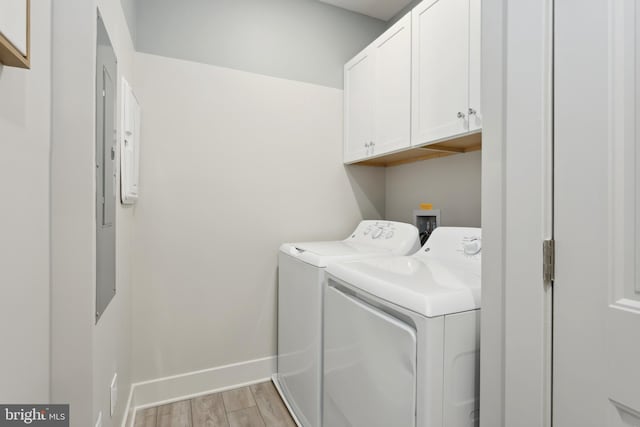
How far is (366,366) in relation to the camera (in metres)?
1.06

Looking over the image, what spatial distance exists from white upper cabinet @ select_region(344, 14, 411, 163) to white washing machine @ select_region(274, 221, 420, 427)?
54 cm

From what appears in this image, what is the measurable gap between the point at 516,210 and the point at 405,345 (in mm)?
479

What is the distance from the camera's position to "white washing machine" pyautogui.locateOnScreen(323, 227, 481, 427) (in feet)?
2.78

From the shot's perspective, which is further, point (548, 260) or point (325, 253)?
point (325, 253)

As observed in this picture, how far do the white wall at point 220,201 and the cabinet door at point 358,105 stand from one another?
10 cm

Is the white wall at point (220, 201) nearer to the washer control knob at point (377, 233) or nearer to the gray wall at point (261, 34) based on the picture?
→ the gray wall at point (261, 34)

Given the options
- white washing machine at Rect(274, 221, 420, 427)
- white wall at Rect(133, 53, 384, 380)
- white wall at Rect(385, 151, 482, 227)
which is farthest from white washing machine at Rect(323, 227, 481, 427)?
white wall at Rect(133, 53, 384, 380)

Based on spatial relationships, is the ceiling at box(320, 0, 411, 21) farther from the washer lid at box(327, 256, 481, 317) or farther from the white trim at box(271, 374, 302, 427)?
the white trim at box(271, 374, 302, 427)

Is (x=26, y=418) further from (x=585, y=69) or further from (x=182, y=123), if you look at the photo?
(x=182, y=123)

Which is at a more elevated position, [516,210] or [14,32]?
[14,32]

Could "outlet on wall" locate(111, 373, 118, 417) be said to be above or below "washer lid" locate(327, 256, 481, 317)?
below

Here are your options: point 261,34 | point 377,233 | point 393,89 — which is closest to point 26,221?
point 377,233

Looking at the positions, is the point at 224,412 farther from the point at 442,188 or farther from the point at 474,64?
the point at 474,64

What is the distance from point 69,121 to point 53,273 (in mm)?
444
